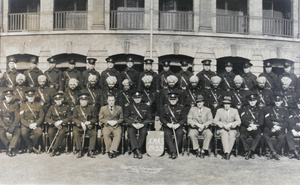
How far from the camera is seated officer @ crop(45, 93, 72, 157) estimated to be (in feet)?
A: 18.8

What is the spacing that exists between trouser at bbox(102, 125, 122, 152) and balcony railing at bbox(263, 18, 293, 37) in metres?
8.81

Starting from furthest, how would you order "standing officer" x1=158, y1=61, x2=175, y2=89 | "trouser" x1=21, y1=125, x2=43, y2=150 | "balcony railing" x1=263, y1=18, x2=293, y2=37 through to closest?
"balcony railing" x1=263, y1=18, x2=293, y2=37
"standing officer" x1=158, y1=61, x2=175, y2=89
"trouser" x1=21, y1=125, x2=43, y2=150

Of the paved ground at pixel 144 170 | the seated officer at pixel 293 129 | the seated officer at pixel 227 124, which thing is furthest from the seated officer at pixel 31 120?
the seated officer at pixel 293 129

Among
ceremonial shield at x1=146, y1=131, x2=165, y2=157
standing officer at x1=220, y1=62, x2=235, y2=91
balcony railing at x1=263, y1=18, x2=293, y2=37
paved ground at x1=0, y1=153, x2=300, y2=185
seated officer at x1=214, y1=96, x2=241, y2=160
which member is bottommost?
paved ground at x1=0, y1=153, x2=300, y2=185

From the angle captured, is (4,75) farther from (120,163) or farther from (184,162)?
(184,162)

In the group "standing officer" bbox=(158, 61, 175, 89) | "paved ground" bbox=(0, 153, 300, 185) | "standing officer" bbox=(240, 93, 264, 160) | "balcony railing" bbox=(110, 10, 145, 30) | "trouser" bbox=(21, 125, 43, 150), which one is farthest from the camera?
"balcony railing" bbox=(110, 10, 145, 30)

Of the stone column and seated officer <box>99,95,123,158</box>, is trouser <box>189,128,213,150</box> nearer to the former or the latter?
seated officer <box>99,95,123,158</box>

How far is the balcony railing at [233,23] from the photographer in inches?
440

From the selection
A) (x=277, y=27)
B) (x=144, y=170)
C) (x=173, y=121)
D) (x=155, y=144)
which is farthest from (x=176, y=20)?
(x=144, y=170)

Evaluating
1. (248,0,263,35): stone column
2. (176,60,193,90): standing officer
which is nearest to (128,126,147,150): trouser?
(176,60,193,90): standing officer

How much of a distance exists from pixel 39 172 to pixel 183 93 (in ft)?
13.0

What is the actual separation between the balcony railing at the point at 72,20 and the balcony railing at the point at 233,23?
596 centimetres

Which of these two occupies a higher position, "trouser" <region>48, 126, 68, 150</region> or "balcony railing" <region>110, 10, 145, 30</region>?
"balcony railing" <region>110, 10, 145, 30</region>

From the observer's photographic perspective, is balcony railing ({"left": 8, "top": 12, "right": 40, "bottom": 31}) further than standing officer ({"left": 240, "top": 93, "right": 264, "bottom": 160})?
Yes
